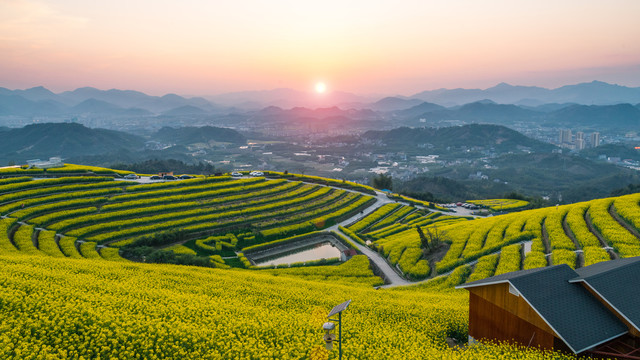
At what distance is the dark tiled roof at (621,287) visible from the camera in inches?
511

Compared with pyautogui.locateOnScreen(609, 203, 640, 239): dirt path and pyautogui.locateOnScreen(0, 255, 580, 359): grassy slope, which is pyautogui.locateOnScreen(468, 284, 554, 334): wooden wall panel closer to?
pyautogui.locateOnScreen(0, 255, 580, 359): grassy slope

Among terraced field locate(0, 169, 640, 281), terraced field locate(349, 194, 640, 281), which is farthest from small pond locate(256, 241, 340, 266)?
terraced field locate(349, 194, 640, 281)

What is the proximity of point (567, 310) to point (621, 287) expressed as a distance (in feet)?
8.53

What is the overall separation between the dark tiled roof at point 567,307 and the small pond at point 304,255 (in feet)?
95.2

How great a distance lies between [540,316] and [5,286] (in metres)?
21.4

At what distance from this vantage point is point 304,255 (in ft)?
Result: 142

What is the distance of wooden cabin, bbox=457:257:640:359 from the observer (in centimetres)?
1266

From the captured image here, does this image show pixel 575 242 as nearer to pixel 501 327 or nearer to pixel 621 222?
pixel 621 222

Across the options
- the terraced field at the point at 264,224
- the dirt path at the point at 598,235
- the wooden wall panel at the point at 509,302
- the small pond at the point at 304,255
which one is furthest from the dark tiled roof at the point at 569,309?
the small pond at the point at 304,255

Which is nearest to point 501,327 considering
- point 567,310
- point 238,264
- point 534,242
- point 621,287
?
point 567,310

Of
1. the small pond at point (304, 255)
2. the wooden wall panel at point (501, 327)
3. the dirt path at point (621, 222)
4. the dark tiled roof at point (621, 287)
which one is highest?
the dark tiled roof at point (621, 287)

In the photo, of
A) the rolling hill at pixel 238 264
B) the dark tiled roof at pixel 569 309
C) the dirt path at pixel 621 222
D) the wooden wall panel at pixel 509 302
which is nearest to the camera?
the rolling hill at pixel 238 264

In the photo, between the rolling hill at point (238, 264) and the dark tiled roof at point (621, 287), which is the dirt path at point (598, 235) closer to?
the rolling hill at point (238, 264)

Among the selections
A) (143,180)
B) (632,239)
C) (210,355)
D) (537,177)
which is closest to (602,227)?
(632,239)
